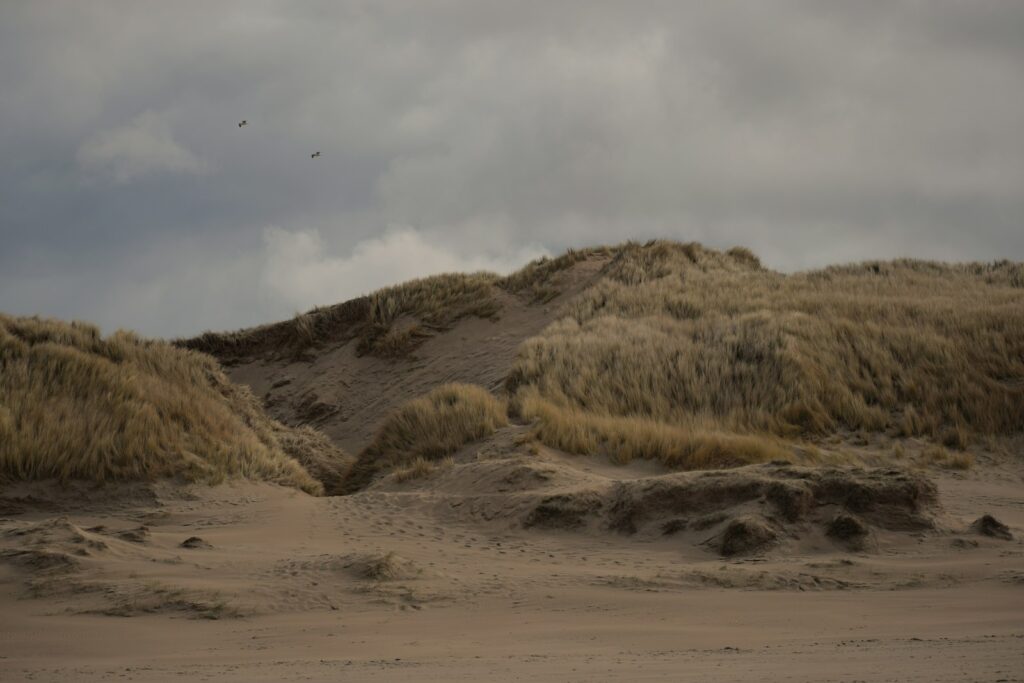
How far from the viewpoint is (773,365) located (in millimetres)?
18641

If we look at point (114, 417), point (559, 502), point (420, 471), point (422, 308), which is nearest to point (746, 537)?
point (559, 502)

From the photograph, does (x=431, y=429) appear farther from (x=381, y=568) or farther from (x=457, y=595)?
(x=457, y=595)

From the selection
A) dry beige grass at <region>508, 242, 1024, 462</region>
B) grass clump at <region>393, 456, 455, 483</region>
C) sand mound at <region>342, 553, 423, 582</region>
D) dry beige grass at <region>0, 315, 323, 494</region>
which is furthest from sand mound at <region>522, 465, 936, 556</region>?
dry beige grass at <region>0, 315, 323, 494</region>

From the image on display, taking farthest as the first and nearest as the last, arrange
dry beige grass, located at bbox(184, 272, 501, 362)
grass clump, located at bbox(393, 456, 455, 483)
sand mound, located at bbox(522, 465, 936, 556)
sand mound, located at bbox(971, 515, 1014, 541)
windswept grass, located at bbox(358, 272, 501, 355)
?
dry beige grass, located at bbox(184, 272, 501, 362) → windswept grass, located at bbox(358, 272, 501, 355) → grass clump, located at bbox(393, 456, 455, 483) → sand mound, located at bbox(971, 515, 1014, 541) → sand mound, located at bbox(522, 465, 936, 556)

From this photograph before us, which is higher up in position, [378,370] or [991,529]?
[378,370]

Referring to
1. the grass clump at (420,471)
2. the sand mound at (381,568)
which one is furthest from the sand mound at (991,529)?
the grass clump at (420,471)

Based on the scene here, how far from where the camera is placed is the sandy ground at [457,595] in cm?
630

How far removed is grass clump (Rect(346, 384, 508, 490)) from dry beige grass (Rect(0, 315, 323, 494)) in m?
1.17

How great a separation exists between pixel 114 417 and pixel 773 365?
1017cm

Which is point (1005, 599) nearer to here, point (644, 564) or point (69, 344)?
point (644, 564)

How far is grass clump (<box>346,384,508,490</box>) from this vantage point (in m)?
15.8

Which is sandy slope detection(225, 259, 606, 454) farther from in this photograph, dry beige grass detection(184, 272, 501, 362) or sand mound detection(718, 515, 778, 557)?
sand mound detection(718, 515, 778, 557)

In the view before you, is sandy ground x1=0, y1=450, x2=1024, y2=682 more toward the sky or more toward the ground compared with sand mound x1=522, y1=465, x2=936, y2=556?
more toward the ground

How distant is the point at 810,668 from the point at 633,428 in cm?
1004
